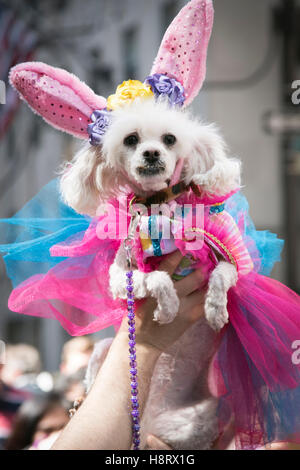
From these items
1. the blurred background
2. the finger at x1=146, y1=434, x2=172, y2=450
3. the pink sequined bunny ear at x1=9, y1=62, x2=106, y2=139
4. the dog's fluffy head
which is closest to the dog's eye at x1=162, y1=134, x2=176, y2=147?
the dog's fluffy head

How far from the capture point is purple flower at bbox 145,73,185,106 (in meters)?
0.68

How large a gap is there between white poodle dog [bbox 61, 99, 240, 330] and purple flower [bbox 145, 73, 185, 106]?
0.02 metres

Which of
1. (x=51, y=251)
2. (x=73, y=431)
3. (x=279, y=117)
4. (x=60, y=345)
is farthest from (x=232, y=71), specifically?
(x=73, y=431)

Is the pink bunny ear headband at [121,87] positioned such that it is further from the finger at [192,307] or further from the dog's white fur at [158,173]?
the finger at [192,307]

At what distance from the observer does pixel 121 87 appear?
2.32ft

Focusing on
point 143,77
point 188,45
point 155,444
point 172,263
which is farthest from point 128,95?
point 143,77

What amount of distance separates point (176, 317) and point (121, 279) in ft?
0.34

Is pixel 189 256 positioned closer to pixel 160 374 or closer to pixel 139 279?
pixel 139 279

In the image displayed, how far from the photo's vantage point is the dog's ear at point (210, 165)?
675 mm

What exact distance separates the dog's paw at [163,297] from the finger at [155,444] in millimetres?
231

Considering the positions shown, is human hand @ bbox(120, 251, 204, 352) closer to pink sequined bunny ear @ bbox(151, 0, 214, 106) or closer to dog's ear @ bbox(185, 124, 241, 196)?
dog's ear @ bbox(185, 124, 241, 196)

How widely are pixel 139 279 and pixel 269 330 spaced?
22 cm

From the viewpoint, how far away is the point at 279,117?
2.01m

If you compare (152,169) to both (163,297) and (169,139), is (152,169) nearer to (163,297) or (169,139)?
(169,139)
